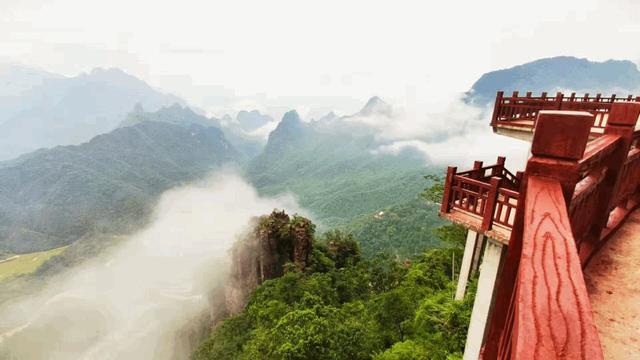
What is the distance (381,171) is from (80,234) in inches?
4588

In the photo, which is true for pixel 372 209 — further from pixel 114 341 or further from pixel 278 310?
pixel 278 310

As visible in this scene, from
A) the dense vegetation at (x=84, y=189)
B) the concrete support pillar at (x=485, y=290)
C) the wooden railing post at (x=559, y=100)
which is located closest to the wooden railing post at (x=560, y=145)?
the concrete support pillar at (x=485, y=290)

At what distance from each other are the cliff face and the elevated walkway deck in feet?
102

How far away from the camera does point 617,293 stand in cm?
261

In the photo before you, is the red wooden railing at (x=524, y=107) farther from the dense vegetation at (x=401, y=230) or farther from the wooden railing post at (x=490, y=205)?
the dense vegetation at (x=401, y=230)

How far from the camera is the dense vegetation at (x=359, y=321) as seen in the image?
1042 cm

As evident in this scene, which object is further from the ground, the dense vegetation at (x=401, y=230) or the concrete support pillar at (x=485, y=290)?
the concrete support pillar at (x=485, y=290)

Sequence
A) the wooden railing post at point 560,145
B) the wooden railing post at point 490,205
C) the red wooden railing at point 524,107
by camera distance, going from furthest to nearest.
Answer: the red wooden railing at point 524,107
the wooden railing post at point 490,205
the wooden railing post at point 560,145

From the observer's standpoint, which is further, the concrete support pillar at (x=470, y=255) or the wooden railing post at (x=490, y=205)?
the concrete support pillar at (x=470, y=255)

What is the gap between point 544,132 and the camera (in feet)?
4.53

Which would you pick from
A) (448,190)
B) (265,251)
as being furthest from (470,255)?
(265,251)

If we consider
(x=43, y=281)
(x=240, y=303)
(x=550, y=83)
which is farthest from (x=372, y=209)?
(x=550, y=83)

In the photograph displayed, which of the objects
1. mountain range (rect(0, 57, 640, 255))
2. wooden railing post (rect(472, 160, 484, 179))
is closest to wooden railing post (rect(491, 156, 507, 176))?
wooden railing post (rect(472, 160, 484, 179))

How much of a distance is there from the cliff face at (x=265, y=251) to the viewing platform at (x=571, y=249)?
30243 millimetres
